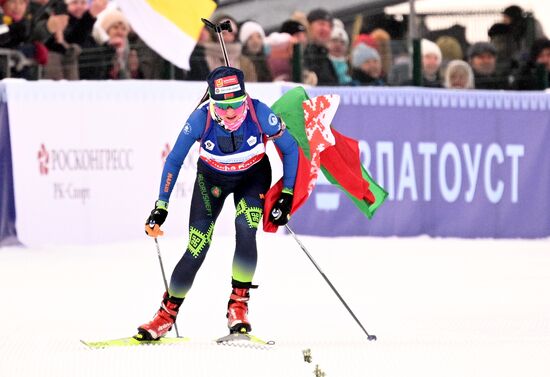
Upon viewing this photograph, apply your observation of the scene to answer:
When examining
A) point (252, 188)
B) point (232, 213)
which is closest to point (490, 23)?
point (232, 213)

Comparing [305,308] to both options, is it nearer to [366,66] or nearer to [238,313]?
[238,313]

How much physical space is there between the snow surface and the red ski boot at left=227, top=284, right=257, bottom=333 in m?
0.19

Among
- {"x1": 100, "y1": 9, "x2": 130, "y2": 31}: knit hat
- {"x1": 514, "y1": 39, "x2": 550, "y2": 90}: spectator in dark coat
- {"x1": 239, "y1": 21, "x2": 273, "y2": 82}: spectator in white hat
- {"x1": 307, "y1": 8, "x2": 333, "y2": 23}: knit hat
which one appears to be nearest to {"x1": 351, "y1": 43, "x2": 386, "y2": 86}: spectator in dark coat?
Answer: {"x1": 307, "y1": 8, "x2": 333, "y2": 23}: knit hat

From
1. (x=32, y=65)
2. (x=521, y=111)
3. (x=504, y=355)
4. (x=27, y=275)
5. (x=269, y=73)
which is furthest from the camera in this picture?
(x=521, y=111)

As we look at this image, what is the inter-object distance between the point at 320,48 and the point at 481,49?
192 cm

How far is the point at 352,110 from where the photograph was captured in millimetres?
15891

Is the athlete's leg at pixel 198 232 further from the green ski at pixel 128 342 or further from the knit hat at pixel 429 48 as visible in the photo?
the knit hat at pixel 429 48

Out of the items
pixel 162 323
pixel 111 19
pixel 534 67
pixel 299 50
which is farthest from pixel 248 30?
pixel 162 323

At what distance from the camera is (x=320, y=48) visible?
51.0 ft

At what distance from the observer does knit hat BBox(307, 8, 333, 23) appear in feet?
51.3

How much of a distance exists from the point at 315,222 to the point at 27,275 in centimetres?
399

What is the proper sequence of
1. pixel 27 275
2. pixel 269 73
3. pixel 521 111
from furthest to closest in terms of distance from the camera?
pixel 521 111 < pixel 269 73 < pixel 27 275

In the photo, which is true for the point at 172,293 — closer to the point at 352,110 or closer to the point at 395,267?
the point at 395,267

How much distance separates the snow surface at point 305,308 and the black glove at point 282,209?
730 mm
